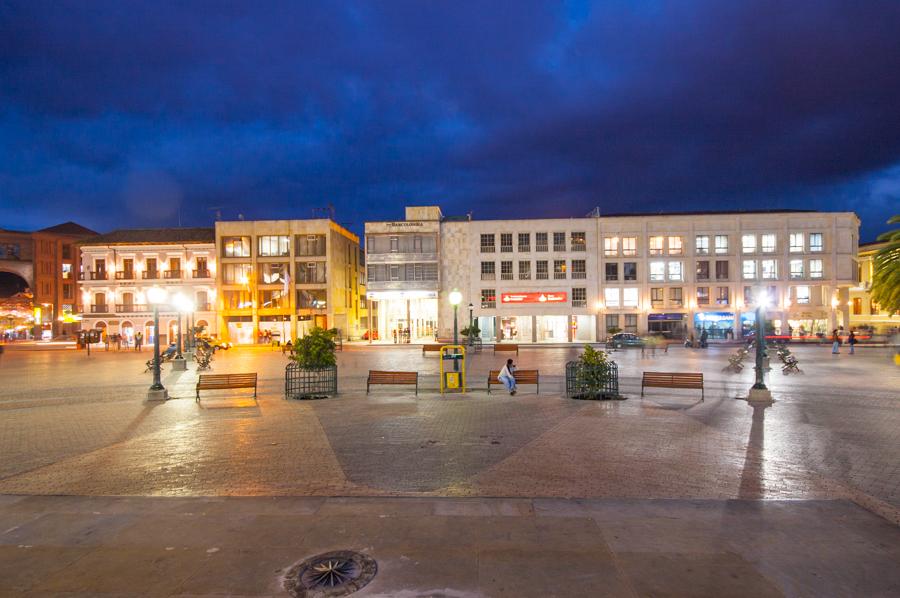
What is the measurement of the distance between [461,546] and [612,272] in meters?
48.0

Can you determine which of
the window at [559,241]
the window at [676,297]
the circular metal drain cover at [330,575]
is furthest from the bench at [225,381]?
the window at [676,297]

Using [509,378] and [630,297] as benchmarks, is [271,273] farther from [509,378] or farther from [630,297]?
[509,378]

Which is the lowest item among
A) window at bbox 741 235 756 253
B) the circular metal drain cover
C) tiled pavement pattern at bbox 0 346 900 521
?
tiled pavement pattern at bbox 0 346 900 521

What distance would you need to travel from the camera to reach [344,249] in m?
58.6

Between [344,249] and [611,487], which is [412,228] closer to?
[344,249]

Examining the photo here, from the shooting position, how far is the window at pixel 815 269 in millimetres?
49531

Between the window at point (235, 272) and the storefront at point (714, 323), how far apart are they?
46.1 meters

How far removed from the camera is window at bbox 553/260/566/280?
1994 inches

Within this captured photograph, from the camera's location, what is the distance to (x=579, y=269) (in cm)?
5075

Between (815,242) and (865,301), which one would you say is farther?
(865,301)

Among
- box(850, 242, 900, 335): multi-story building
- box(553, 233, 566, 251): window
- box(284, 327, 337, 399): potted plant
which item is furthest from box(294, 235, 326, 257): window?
box(850, 242, 900, 335): multi-story building

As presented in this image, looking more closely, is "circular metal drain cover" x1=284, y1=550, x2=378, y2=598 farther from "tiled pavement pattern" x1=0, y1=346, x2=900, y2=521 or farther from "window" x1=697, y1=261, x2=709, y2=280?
"window" x1=697, y1=261, x2=709, y2=280

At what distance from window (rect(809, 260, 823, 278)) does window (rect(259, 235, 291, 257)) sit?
2088 inches

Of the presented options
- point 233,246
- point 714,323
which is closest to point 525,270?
point 714,323
